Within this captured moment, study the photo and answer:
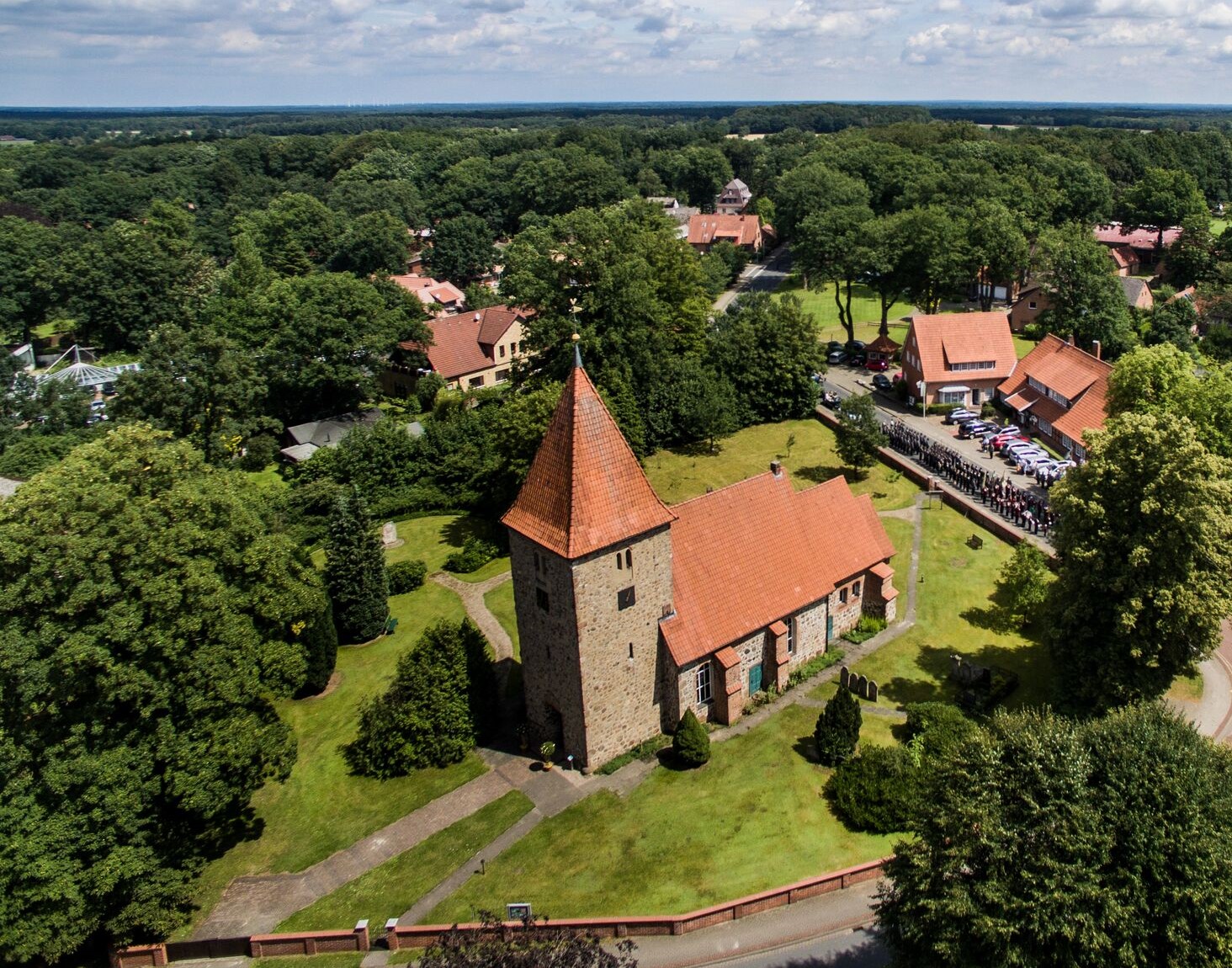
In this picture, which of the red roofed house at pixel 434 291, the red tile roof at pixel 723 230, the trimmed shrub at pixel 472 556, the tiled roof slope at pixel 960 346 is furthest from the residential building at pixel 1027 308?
the red roofed house at pixel 434 291

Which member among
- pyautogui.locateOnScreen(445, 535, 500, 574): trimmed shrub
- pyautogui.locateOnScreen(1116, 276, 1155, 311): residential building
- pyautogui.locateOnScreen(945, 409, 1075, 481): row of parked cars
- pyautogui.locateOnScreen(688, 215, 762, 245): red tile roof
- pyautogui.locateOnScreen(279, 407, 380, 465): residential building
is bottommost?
pyautogui.locateOnScreen(445, 535, 500, 574): trimmed shrub

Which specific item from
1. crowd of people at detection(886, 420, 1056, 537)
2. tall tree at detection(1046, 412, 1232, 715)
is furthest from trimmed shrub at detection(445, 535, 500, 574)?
tall tree at detection(1046, 412, 1232, 715)

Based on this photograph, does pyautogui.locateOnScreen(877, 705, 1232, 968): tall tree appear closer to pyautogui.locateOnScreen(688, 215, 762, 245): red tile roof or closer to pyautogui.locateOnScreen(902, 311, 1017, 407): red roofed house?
pyautogui.locateOnScreen(902, 311, 1017, 407): red roofed house

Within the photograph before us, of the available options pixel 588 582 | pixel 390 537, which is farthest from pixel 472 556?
pixel 588 582

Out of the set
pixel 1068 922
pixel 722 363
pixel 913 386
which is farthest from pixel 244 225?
pixel 1068 922

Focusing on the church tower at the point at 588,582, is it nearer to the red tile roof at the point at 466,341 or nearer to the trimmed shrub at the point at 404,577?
the trimmed shrub at the point at 404,577

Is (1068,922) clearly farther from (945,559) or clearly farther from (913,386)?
(913,386)

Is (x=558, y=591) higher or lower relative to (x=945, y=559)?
higher
